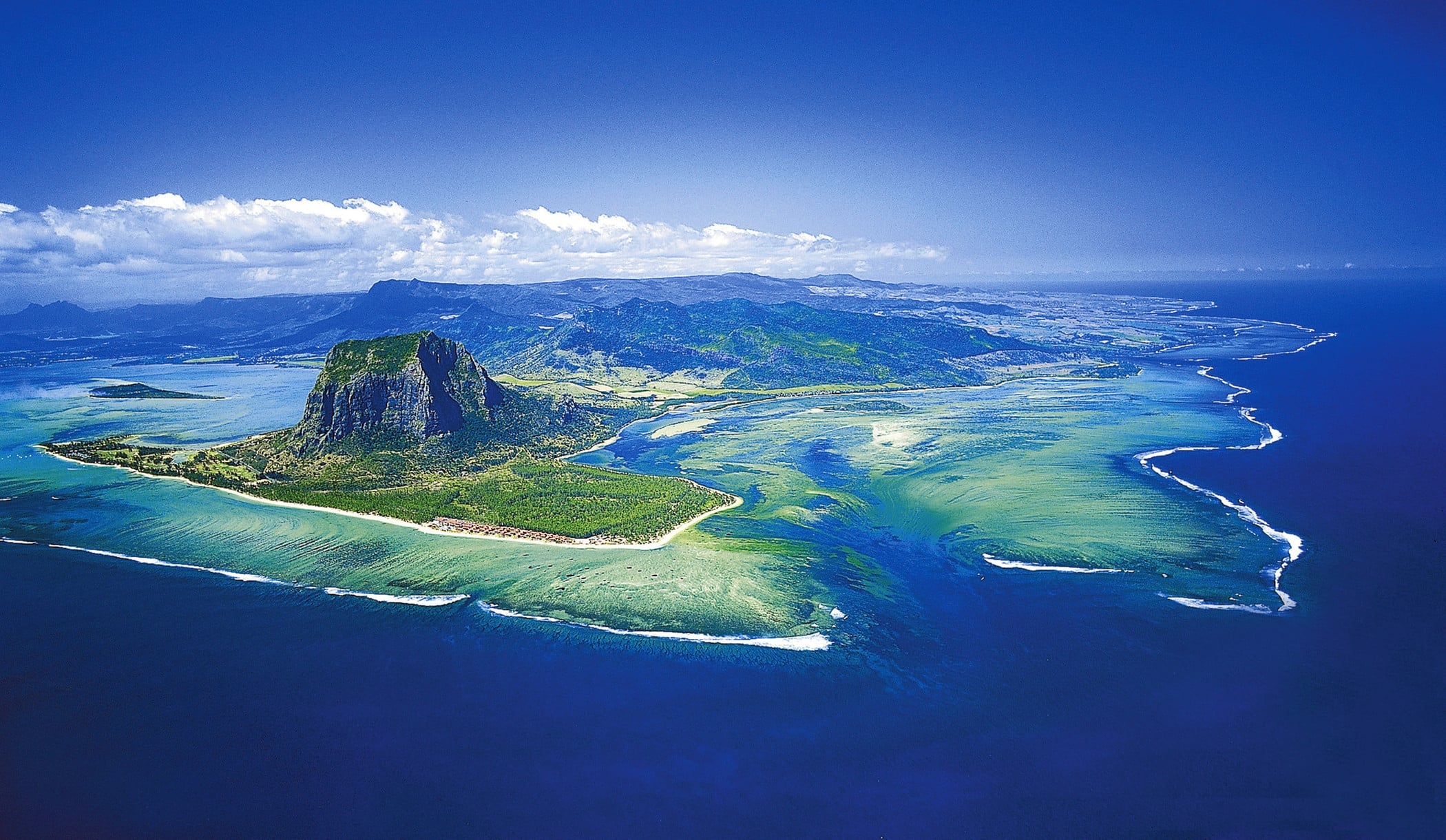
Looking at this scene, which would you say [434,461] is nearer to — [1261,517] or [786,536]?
[786,536]

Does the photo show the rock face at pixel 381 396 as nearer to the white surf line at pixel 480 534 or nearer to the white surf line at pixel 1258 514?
the white surf line at pixel 480 534

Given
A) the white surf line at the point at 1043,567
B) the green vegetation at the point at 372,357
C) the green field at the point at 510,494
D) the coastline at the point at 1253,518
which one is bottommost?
the green field at the point at 510,494

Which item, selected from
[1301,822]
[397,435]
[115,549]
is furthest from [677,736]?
[397,435]

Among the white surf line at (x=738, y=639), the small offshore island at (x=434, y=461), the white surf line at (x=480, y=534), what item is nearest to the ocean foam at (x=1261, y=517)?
the white surf line at (x=738, y=639)

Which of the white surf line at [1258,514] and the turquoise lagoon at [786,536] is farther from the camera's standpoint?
the turquoise lagoon at [786,536]

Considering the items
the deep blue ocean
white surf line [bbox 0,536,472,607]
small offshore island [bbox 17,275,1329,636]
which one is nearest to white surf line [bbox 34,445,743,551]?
small offshore island [bbox 17,275,1329,636]

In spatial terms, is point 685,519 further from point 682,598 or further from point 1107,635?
point 1107,635
